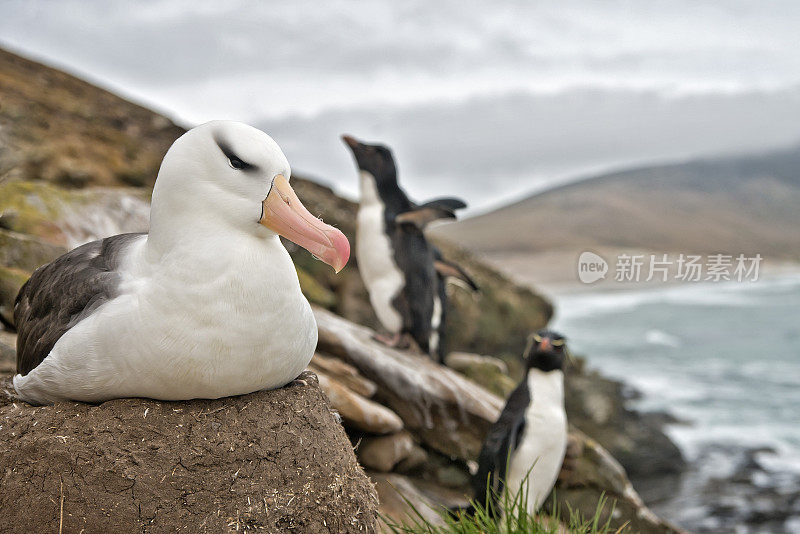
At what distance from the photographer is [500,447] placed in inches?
210

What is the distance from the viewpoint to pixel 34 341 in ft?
10.3

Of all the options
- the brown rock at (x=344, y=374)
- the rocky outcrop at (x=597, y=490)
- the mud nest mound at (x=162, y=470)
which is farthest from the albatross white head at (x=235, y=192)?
the rocky outcrop at (x=597, y=490)

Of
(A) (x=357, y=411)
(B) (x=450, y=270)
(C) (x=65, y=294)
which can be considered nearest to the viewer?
(C) (x=65, y=294)

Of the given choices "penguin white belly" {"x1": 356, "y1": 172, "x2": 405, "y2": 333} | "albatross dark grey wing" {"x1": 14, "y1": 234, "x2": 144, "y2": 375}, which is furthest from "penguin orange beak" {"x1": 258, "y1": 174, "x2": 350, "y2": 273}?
"penguin white belly" {"x1": 356, "y1": 172, "x2": 405, "y2": 333}

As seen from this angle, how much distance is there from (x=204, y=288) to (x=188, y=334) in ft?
0.68

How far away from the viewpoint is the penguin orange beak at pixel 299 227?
2.65m

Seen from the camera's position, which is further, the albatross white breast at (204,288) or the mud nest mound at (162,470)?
the mud nest mound at (162,470)

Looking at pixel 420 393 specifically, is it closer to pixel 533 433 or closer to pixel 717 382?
pixel 533 433

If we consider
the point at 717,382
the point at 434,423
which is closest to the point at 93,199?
the point at 434,423

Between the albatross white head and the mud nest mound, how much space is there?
827 millimetres

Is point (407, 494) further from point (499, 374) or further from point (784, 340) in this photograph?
point (784, 340)

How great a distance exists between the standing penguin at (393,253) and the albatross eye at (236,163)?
3818mm

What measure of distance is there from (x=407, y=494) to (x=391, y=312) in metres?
1.93

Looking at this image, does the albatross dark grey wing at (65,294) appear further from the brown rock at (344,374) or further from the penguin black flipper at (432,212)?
the penguin black flipper at (432,212)
